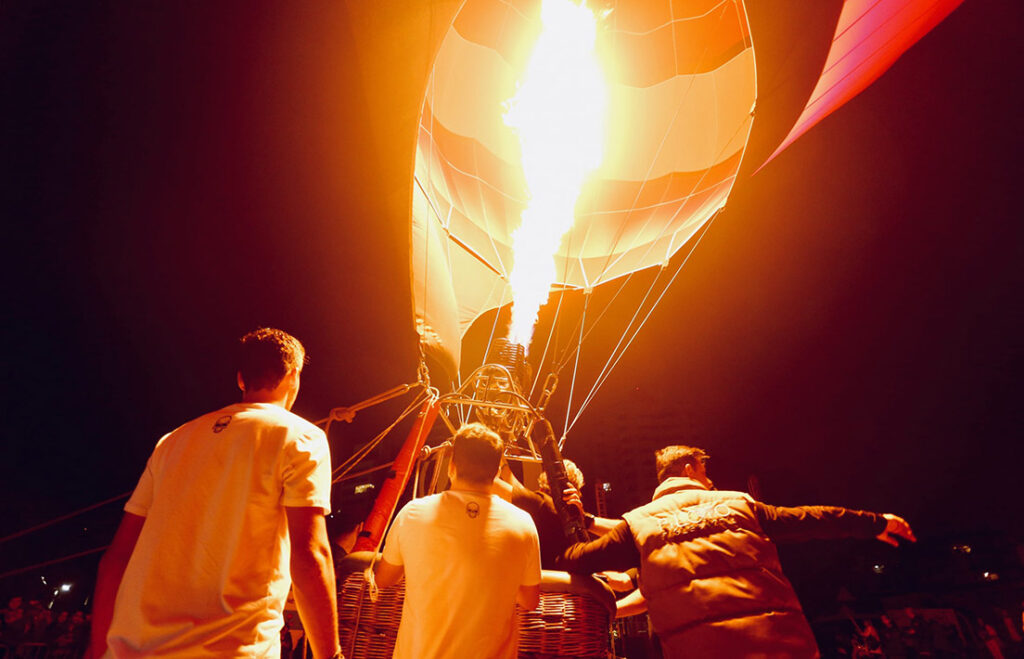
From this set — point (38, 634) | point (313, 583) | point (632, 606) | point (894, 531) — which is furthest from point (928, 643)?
point (38, 634)

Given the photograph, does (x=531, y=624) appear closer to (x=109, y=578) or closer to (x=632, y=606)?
(x=632, y=606)

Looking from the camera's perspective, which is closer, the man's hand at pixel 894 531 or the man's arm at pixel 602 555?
the man's arm at pixel 602 555

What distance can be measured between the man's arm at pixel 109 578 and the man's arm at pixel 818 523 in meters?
2.53

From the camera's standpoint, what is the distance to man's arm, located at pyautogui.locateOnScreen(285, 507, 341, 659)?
4.55ft

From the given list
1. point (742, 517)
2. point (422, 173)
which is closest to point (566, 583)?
point (742, 517)

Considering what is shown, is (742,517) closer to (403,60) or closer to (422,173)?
(403,60)

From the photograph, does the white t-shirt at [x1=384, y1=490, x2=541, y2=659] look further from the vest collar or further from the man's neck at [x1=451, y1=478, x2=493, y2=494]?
the vest collar

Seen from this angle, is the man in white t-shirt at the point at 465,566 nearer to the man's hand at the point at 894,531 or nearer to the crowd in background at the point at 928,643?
the man's hand at the point at 894,531

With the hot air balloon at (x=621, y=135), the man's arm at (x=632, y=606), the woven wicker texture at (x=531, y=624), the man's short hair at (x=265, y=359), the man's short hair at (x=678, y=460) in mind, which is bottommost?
the woven wicker texture at (x=531, y=624)

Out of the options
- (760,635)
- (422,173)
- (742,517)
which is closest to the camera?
(760,635)

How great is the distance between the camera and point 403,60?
10.2 ft

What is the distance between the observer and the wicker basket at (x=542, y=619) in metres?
1.79

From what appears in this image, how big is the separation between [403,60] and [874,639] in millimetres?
14799

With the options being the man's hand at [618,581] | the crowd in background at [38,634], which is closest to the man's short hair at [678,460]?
the man's hand at [618,581]
